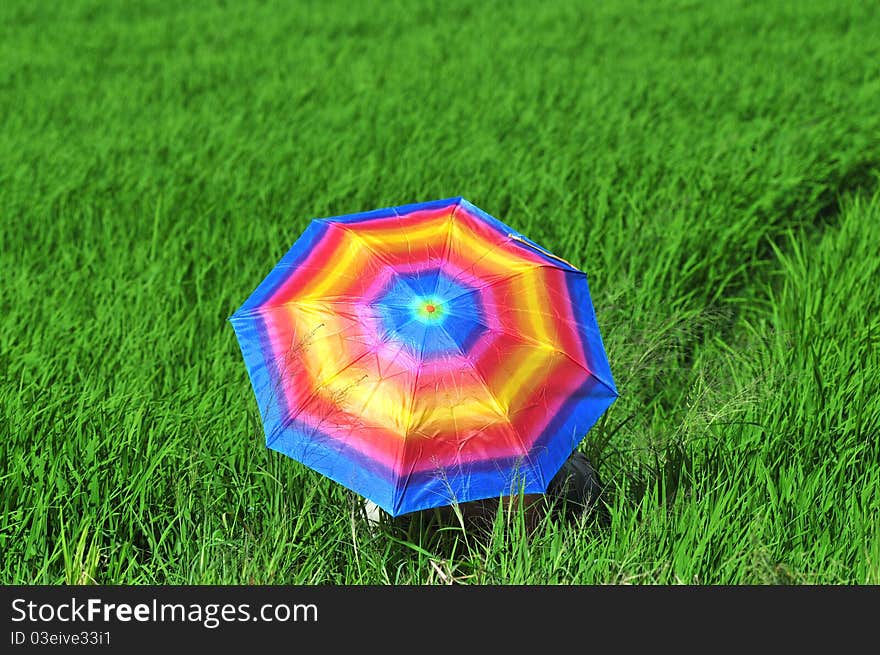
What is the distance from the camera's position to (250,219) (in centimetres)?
440

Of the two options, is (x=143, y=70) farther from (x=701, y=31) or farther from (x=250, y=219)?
(x=701, y=31)

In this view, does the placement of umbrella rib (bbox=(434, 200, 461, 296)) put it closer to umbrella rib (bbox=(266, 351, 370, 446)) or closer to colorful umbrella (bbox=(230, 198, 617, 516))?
colorful umbrella (bbox=(230, 198, 617, 516))

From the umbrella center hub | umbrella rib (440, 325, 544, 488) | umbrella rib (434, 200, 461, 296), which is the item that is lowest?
umbrella rib (440, 325, 544, 488)

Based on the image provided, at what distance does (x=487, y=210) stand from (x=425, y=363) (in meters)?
2.60

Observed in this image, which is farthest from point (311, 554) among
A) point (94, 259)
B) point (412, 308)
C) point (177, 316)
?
point (94, 259)

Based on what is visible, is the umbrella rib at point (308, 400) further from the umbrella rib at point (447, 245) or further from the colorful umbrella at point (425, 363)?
the umbrella rib at point (447, 245)

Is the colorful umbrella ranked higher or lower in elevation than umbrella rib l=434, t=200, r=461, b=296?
lower

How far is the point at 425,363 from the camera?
1.99 m

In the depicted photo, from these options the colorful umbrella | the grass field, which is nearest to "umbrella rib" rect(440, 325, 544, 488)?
the colorful umbrella

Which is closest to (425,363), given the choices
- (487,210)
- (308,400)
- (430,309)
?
(430,309)

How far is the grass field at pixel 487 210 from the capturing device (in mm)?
2418

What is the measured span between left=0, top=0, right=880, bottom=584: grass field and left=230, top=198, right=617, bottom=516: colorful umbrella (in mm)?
286

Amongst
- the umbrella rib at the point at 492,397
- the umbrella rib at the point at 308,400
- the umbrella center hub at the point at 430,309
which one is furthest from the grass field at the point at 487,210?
the umbrella center hub at the point at 430,309

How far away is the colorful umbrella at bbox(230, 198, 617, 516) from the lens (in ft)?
6.51
